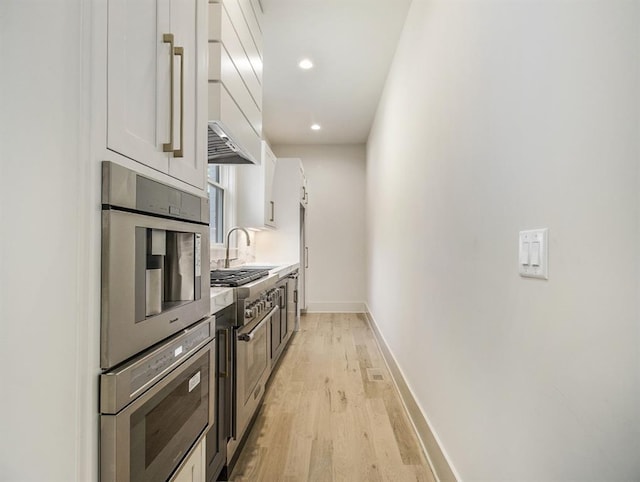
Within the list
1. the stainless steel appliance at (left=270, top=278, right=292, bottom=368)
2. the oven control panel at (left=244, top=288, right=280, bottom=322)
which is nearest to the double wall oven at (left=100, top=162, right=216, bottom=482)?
the oven control panel at (left=244, top=288, right=280, bottom=322)

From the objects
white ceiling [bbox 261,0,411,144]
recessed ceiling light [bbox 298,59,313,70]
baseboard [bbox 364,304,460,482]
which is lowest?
baseboard [bbox 364,304,460,482]

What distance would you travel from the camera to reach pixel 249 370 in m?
2.04

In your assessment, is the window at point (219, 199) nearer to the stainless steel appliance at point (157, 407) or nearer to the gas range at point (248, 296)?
the gas range at point (248, 296)

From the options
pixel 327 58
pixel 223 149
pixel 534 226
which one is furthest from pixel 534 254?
pixel 327 58

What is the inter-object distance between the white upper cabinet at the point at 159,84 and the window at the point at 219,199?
2240 mm

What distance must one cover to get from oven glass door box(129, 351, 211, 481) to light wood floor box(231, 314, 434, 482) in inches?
30.6

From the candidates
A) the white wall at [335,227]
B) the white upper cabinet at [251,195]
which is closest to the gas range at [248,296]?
the white upper cabinet at [251,195]

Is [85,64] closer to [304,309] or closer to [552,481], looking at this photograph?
[552,481]

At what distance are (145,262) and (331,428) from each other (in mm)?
1785

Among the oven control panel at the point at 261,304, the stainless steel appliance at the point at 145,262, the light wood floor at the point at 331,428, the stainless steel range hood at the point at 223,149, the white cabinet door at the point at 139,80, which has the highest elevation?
the stainless steel range hood at the point at 223,149

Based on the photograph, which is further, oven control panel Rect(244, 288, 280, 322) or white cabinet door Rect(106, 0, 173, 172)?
oven control panel Rect(244, 288, 280, 322)

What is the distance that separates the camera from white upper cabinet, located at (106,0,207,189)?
83 cm

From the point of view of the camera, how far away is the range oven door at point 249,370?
1830 mm

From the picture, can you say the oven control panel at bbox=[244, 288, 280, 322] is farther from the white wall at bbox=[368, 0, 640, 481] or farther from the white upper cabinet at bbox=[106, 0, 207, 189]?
the white wall at bbox=[368, 0, 640, 481]
